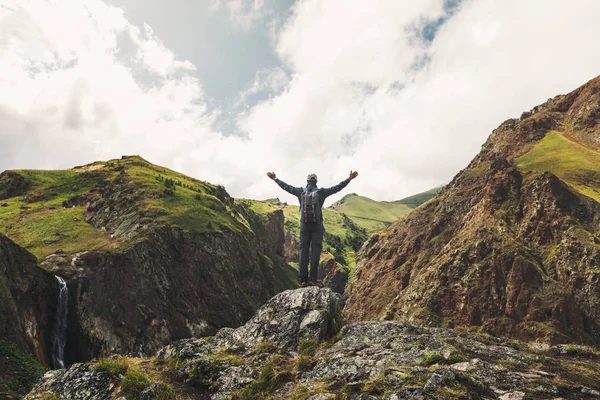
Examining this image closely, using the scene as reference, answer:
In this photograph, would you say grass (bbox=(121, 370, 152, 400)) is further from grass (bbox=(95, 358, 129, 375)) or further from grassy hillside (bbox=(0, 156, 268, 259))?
grassy hillside (bbox=(0, 156, 268, 259))

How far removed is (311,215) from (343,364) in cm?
811

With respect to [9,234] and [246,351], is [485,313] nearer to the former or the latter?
[246,351]

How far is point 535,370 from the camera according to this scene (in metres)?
12.3

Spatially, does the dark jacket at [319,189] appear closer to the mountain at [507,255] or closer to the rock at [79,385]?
the rock at [79,385]

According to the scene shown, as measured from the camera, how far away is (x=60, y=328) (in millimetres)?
54156

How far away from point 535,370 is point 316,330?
8.68 m

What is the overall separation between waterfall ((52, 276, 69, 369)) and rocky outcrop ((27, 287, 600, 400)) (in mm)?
44321

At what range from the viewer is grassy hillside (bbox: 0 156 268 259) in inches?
2975

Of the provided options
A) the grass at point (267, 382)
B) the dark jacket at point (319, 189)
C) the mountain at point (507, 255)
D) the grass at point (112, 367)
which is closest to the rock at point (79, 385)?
the grass at point (112, 367)

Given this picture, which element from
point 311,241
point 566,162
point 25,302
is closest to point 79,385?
point 311,241

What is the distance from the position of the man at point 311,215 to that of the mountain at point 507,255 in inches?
2652

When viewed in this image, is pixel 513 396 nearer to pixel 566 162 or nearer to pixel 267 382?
pixel 267 382

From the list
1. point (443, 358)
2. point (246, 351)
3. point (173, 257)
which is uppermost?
point (173, 257)

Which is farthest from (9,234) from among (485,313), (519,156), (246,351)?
(519,156)
